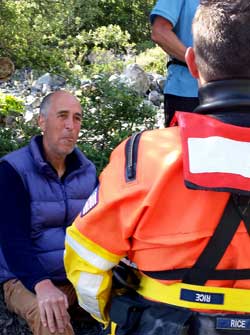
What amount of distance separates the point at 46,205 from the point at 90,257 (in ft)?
5.47

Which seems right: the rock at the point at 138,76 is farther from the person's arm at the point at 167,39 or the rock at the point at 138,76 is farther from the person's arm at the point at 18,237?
the person's arm at the point at 18,237

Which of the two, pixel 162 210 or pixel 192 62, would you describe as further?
pixel 192 62

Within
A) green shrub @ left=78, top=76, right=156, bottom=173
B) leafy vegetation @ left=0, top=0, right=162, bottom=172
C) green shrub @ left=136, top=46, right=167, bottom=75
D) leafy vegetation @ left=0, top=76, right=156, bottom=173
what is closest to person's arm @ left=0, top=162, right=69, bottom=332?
leafy vegetation @ left=0, top=0, right=162, bottom=172

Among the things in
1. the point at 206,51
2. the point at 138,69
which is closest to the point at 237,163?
the point at 206,51

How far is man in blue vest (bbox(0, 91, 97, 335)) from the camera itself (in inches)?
120

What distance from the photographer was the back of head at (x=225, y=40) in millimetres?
1477

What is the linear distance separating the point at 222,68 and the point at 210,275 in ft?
1.68

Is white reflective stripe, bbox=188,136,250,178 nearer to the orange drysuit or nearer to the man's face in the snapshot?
the orange drysuit

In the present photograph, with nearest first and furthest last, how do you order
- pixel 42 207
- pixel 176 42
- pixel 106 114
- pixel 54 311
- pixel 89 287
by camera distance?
pixel 89 287, pixel 54 311, pixel 42 207, pixel 176 42, pixel 106 114

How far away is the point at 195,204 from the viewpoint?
4.97 feet

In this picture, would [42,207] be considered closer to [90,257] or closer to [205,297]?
[90,257]

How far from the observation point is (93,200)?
1.63 meters

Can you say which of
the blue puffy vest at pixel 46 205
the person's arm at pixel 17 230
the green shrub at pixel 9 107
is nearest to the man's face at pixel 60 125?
the blue puffy vest at pixel 46 205

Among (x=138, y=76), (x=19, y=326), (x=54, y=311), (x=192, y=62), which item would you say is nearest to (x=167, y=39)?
(x=54, y=311)
